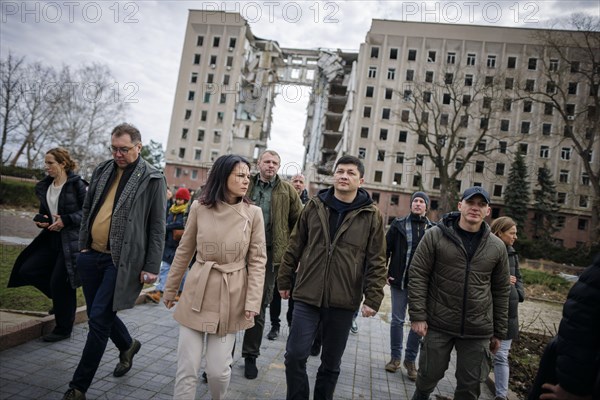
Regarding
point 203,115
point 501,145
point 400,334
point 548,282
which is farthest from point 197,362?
point 203,115

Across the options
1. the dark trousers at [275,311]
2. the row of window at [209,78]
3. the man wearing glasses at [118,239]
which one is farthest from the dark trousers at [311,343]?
the row of window at [209,78]

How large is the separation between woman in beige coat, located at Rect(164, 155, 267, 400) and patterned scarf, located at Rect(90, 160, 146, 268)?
2.34ft

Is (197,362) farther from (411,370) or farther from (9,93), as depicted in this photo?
(9,93)

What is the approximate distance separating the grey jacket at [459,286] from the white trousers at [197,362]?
72.0 inches

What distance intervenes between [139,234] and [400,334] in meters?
3.81

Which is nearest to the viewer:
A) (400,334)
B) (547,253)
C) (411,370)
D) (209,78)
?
(411,370)

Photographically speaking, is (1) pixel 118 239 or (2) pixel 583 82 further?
(2) pixel 583 82

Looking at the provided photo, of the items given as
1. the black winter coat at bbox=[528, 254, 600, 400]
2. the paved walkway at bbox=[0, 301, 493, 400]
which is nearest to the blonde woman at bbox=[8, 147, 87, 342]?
the paved walkway at bbox=[0, 301, 493, 400]

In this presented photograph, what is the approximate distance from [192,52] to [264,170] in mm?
60048

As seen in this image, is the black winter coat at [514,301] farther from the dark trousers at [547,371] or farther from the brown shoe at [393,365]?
the dark trousers at [547,371]

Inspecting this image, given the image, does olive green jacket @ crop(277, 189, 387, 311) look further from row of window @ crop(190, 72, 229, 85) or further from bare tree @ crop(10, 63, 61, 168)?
row of window @ crop(190, 72, 229, 85)

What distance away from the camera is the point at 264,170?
4695 millimetres

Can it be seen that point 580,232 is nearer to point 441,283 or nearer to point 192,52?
point 441,283

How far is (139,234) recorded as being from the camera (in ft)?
11.7
